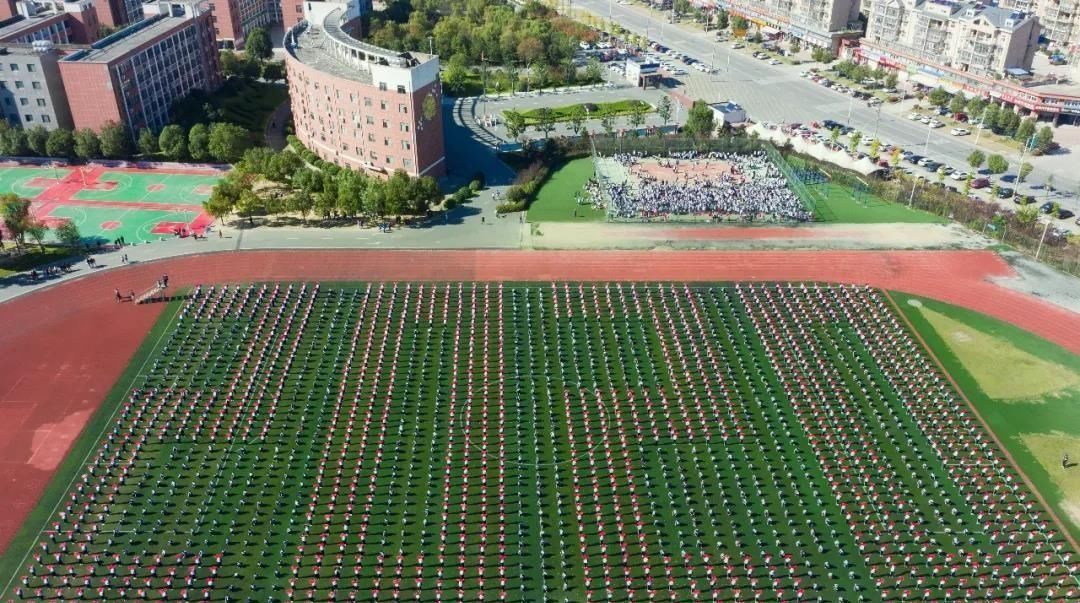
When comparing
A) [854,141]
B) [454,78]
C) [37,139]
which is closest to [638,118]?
[854,141]

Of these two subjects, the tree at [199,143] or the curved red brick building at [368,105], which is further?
the tree at [199,143]

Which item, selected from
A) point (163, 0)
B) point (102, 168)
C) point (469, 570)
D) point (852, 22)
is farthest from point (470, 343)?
point (852, 22)

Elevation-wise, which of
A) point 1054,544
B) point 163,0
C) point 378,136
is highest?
point 163,0

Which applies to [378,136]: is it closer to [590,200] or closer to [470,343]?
[590,200]

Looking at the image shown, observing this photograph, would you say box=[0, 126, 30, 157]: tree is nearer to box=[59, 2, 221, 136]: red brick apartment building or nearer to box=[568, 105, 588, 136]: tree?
box=[59, 2, 221, 136]: red brick apartment building

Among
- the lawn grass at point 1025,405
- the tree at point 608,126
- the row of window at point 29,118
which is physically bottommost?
the lawn grass at point 1025,405

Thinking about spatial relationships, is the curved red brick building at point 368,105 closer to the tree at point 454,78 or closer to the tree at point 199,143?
the tree at point 199,143

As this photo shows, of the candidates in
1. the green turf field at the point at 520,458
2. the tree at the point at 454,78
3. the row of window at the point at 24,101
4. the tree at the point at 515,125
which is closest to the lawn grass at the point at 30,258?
the green turf field at the point at 520,458
